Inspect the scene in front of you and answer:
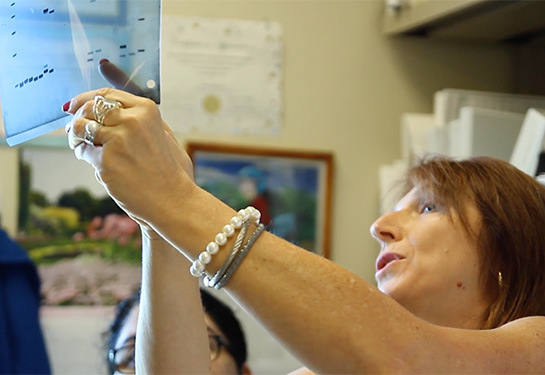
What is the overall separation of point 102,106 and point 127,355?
0.68 m

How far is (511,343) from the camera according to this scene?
28.6 inches

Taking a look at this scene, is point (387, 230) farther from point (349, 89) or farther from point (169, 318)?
point (349, 89)

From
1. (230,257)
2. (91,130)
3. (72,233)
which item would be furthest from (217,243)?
(72,233)

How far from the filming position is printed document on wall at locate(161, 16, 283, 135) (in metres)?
1.74

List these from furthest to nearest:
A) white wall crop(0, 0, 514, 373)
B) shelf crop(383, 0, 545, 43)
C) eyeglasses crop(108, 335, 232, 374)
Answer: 1. white wall crop(0, 0, 514, 373)
2. shelf crop(383, 0, 545, 43)
3. eyeglasses crop(108, 335, 232, 374)

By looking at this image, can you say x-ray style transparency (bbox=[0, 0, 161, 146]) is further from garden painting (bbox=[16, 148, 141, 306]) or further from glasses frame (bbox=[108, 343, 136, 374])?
garden painting (bbox=[16, 148, 141, 306])

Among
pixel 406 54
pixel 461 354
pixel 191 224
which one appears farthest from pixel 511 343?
pixel 406 54

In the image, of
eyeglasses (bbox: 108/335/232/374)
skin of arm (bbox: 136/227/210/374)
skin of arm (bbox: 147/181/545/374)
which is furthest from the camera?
eyeglasses (bbox: 108/335/232/374)

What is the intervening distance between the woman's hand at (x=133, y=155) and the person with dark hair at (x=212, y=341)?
62cm

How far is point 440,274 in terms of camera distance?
0.89m

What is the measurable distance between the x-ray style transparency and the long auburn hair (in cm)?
44

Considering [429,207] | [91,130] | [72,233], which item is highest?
[91,130]

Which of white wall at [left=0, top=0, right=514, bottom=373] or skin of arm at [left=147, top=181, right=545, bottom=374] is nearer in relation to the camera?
skin of arm at [left=147, top=181, right=545, bottom=374]

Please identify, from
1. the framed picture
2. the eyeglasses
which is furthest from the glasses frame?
the framed picture
